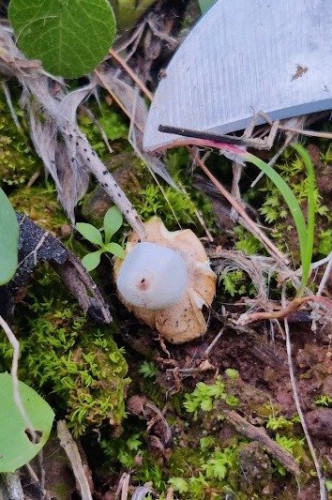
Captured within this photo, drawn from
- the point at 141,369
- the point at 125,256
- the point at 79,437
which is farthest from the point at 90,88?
the point at 79,437

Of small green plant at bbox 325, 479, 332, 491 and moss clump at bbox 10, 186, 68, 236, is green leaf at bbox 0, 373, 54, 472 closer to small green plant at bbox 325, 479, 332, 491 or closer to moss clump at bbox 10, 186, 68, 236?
moss clump at bbox 10, 186, 68, 236

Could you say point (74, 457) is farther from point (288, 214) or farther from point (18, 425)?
point (288, 214)

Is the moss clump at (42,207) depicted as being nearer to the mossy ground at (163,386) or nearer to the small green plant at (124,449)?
the mossy ground at (163,386)

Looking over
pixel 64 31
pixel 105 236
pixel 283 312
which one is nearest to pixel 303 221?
pixel 283 312

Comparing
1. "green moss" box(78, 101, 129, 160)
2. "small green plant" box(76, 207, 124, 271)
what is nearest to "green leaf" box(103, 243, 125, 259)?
"small green plant" box(76, 207, 124, 271)

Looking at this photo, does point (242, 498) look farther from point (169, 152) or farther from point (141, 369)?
point (169, 152)

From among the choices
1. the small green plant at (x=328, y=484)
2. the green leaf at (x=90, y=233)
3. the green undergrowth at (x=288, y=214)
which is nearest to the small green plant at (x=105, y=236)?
the green leaf at (x=90, y=233)
